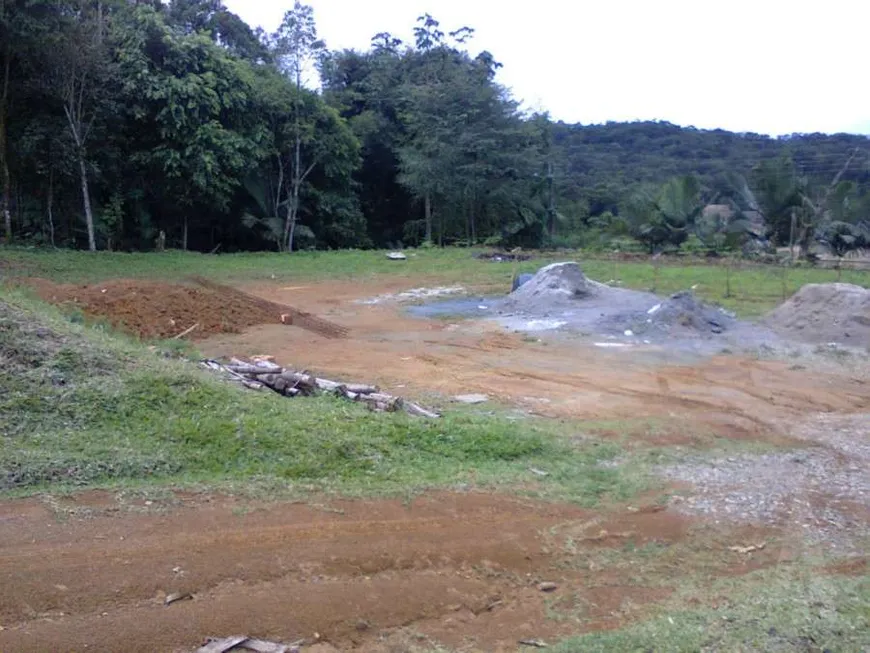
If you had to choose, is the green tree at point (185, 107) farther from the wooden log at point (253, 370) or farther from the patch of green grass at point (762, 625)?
the patch of green grass at point (762, 625)

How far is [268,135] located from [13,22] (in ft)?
31.6

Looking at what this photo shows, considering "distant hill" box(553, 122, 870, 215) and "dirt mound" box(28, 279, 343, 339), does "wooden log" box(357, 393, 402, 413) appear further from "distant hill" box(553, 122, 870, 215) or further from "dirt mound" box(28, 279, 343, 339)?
"distant hill" box(553, 122, 870, 215)

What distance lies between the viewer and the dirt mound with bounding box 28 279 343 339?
1386 cm

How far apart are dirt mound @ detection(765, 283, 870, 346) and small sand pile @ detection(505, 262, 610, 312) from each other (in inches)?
153

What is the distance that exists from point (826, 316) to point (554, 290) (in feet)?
17.7

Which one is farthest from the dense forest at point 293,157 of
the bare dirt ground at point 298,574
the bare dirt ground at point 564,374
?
the bare dirt ground at point 298,574

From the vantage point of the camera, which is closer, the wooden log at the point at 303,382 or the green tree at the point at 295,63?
the wooden log at the point at 303,382

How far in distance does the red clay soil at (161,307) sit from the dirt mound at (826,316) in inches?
362

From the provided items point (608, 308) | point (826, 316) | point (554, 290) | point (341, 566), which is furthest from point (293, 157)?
point (341, 566)

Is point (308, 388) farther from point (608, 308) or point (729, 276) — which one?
point (729, 276)

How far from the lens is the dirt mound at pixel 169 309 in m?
13.9

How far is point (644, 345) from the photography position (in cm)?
1455

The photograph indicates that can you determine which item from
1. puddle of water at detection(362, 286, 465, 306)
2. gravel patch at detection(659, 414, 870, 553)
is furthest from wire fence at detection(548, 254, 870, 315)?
gravel patch at detection(659, 414, 870, 553)

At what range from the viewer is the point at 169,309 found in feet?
48.0
